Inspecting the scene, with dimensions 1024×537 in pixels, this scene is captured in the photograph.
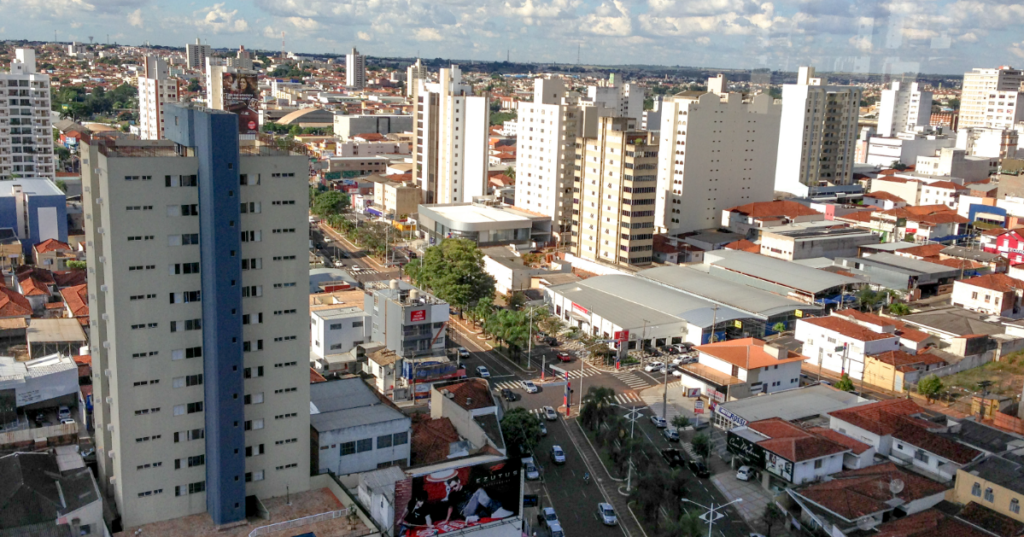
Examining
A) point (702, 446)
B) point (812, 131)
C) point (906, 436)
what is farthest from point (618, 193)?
point (812, 131)

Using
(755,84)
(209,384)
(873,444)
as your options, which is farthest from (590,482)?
(755,84)

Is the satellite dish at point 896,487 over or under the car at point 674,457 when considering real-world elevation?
over

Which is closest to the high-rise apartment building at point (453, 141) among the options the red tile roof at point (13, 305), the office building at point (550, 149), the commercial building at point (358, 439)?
the office building at point (550, 149)

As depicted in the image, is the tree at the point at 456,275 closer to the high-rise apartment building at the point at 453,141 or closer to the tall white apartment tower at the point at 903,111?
the high-rise apartment building at the point at 453,141

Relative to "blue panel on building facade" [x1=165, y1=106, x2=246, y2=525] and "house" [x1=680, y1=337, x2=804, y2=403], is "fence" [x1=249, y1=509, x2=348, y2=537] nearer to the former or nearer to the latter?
"blue panel on building facade" [x1=165, y1=106, x2=246, y2=525]

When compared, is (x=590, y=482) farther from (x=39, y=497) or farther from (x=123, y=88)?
(x=123, y=88)

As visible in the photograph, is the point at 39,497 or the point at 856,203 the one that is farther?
the point at 856,203
